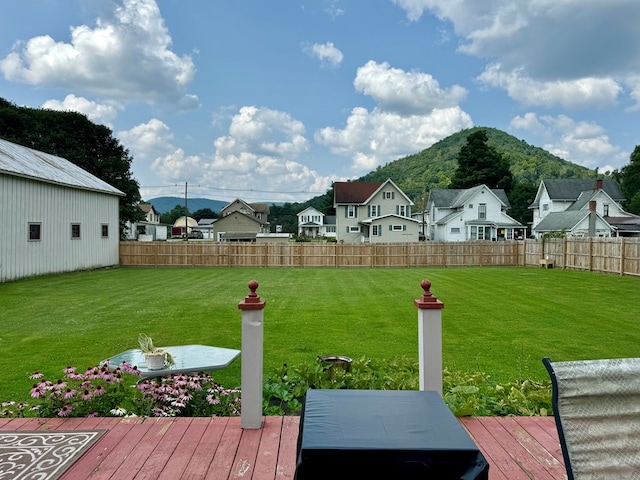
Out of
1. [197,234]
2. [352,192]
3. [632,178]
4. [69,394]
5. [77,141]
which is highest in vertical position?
[632,178]

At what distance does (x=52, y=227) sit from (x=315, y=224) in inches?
1703

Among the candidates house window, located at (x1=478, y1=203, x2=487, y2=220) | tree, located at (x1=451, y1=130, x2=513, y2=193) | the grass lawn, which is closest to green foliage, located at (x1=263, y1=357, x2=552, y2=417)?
the grass lawn

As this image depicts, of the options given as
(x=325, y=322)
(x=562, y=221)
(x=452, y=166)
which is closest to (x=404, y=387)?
(x=325, y=322)

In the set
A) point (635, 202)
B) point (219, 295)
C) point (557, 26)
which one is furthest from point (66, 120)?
point (635, 202)

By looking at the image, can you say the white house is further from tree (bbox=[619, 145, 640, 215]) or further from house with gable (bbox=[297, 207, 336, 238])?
tree (bbox=[619, 145, 640, 215])

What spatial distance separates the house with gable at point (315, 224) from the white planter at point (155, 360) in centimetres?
5401

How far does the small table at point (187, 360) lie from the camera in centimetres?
407

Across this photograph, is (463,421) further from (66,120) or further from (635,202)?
(635,202)

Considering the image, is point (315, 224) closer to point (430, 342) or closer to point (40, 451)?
point (430, 342)

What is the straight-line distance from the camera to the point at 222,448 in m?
2.90

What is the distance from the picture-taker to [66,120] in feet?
98.0

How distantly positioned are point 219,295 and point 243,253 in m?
11.5

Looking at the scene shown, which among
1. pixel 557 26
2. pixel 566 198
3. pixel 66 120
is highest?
pixel 66 120

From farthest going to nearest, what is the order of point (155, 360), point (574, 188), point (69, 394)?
1. point (574, 188)
2. point (155, 360)
3. point (69, 394)
